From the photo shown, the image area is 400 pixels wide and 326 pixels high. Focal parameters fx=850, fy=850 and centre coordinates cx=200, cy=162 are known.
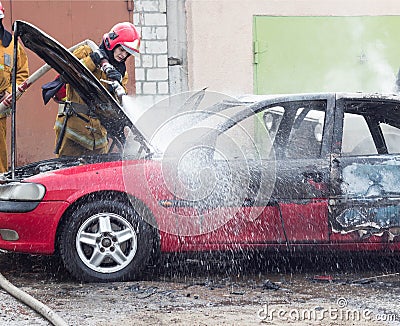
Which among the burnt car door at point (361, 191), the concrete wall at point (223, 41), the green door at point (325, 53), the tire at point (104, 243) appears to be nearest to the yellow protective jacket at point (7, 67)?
the tire at point (104, 243)

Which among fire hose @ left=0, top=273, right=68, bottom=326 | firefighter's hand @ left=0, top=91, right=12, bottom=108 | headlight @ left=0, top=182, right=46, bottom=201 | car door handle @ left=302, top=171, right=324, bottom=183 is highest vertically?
Result: firefighter's hand @ left=0, top=91, right=12, bottom=108

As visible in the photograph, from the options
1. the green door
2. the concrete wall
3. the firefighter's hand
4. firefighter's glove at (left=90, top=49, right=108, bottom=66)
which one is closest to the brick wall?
the concrete wall

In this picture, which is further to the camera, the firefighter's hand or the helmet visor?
the firefighter's hand

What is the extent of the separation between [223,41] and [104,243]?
7.23m

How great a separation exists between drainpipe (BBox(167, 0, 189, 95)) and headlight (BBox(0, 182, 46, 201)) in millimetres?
6713

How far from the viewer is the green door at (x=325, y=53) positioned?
43.4ft

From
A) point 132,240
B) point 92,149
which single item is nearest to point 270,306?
point 132,240

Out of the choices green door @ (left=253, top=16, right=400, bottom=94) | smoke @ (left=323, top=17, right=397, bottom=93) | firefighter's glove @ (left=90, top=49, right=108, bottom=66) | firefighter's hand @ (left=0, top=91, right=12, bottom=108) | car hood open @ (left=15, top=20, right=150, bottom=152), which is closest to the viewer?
car hood open @ (left=15, top=20, right=150, bottom=152)

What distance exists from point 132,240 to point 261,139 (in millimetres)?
1308

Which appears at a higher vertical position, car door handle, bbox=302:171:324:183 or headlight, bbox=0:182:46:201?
car door handle, bbox=302:171:324:183

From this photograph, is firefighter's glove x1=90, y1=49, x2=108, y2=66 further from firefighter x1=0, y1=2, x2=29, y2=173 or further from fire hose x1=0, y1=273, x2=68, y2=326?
fire hose x1=0, y1=273, x2=68, y2=326

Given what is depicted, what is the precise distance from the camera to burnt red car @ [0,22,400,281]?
6453 millimetres

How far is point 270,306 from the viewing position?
5.70 m

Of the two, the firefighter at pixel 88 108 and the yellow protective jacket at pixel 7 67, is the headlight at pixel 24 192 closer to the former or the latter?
the firefighter at pixel 88 108
